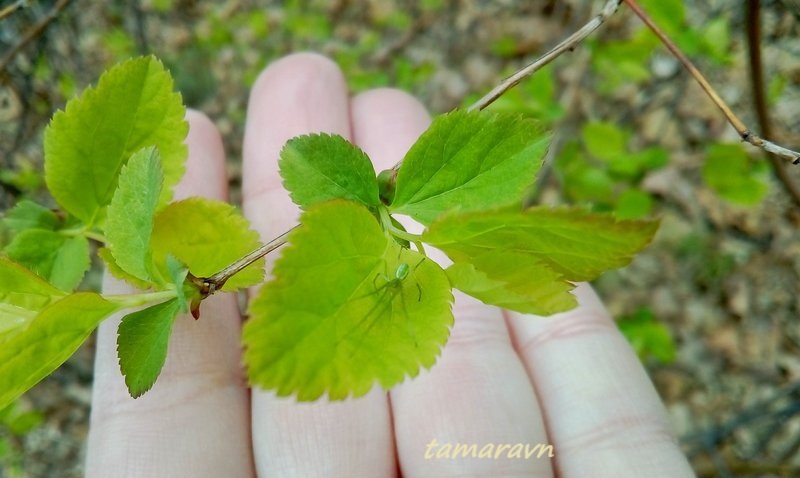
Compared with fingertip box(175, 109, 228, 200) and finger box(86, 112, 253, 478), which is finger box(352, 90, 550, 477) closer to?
finger box(86, 112, 253, 478)

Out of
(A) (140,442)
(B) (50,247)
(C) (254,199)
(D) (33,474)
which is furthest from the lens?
(D) (33,474)

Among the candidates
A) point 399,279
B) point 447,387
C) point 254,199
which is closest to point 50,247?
point 399,279

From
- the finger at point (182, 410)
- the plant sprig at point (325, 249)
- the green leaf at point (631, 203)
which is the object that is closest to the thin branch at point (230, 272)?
the plant sprig at point (325, 249)

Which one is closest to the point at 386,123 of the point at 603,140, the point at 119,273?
the point at 603,140

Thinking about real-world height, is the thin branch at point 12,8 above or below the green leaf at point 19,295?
above

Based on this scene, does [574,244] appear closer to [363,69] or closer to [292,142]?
[292,142]

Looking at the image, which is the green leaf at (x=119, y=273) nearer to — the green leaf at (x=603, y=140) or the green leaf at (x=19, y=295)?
the green leaf at (x=19, y=295)
